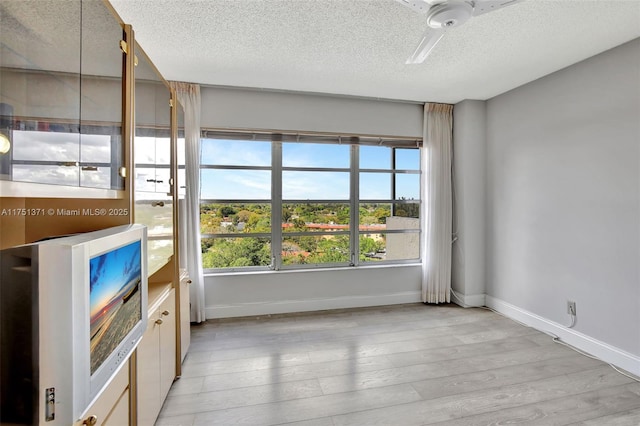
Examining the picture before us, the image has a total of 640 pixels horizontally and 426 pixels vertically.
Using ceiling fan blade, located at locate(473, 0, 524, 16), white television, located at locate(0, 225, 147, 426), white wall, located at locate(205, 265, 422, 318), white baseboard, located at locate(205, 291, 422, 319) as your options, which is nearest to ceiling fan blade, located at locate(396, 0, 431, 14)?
ceiling fan blade, located at locate(473, 0, 524, 16)

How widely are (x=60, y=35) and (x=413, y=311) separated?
376 centimetres

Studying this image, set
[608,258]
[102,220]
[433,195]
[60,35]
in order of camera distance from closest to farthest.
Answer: [60,35] → [102,220] → [608,258] → [433,195]

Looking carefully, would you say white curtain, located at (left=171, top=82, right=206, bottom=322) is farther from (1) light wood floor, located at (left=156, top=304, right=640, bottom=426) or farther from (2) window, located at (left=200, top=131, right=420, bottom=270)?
(1) light wood floor, located at (left=156, top=304, right=640, bottom=426)

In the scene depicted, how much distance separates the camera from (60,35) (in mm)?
916

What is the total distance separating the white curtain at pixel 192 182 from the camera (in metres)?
3.05

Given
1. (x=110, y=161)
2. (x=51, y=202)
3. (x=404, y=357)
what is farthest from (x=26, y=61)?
(x=404, y=357)

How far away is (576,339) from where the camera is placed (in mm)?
2633

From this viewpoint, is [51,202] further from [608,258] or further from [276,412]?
[608,258]

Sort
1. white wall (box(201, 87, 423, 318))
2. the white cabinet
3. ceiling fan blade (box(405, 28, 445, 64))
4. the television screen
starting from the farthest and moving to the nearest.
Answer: white wall (box(201, 87, 423, 318)) → ceiling fan blade (box(405, 28, 445, 64)) → the white cabinet → the television screen

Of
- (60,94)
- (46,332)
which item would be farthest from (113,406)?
(60,94)

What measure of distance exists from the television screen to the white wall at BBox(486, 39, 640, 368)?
11.4 feet

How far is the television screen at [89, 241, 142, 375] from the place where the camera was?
0.83 meters

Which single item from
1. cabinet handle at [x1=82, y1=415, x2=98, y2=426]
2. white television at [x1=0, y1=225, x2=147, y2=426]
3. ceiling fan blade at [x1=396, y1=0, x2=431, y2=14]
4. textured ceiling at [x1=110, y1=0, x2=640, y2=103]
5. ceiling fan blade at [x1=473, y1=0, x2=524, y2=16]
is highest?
textured ceiling at [x1=110, y1=0, x2=640, y2=103]

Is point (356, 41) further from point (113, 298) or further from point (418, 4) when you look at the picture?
point (113, 298)
